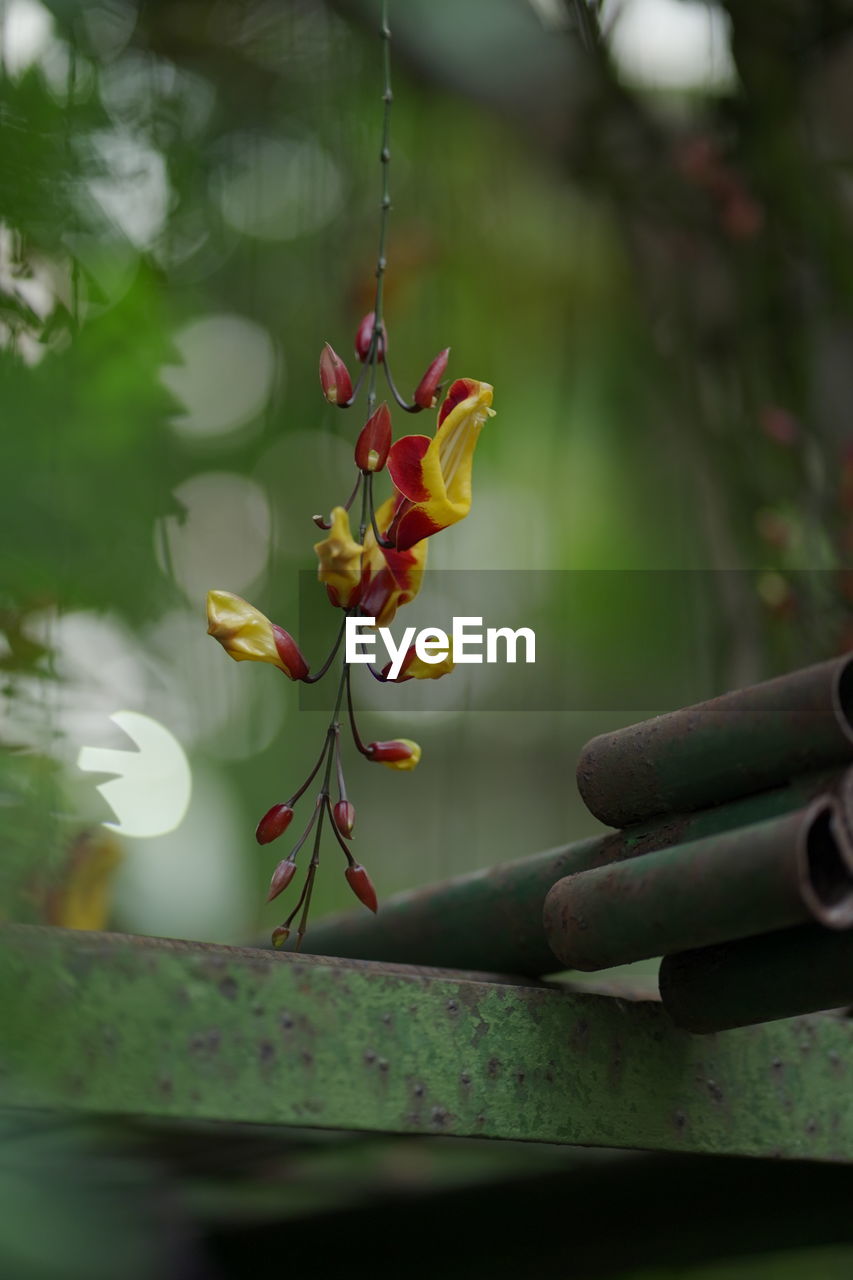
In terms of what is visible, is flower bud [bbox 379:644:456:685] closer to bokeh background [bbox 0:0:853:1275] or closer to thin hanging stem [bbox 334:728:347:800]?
thin hanging stem [bbox 334:728:347:800]

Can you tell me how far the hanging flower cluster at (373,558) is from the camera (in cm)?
58

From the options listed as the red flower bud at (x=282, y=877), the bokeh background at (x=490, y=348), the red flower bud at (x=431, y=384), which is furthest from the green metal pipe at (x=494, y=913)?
the bokeh background at (x=490, y=348)

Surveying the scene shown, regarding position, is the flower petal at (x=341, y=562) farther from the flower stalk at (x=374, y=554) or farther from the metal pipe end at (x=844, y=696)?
the metal pipe end at (x=844, y=696)

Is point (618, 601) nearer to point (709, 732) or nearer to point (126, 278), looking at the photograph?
point (126, 278)

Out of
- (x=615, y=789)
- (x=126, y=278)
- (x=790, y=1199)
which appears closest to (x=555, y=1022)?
(x=615, y=789)

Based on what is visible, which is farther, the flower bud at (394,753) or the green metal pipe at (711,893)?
the flower bud at (394,753)

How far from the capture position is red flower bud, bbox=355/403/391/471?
0.60 metres

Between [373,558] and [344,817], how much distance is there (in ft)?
0.38

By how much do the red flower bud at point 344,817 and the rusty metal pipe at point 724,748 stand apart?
0.10 m

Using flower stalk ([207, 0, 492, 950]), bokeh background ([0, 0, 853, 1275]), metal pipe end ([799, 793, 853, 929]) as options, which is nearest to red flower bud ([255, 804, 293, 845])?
flower stalk ([207, 0, 492, 950])

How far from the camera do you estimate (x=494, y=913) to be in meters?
0.66

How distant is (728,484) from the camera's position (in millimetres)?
1958

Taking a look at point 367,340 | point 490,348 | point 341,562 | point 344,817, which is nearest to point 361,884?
point 344,817

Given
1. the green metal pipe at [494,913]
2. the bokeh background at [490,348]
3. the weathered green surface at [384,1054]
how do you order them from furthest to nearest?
the bokeh background at [490,348], the green metal pipe at [494,913], the weathered green surface at [384,1054]
